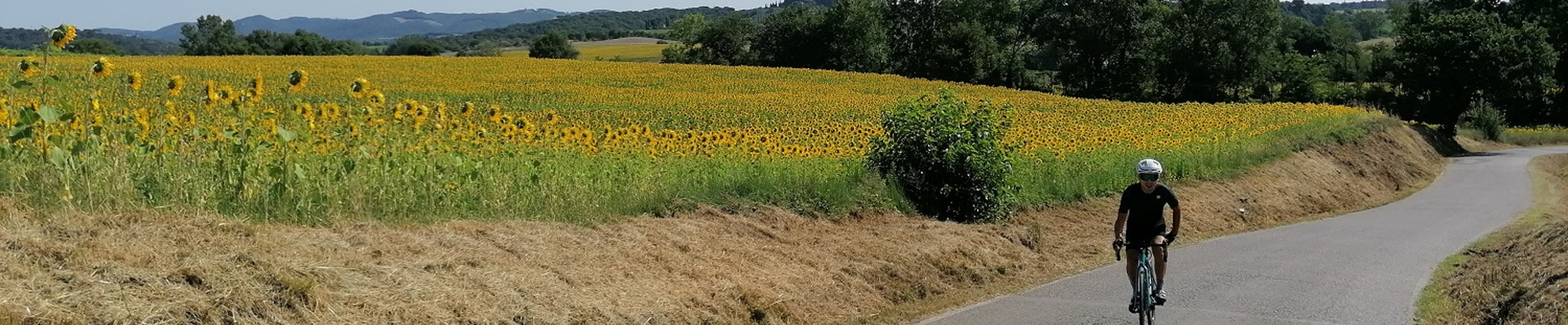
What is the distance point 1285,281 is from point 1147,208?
425 cm

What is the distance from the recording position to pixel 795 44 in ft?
280

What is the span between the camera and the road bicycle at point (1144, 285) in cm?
984

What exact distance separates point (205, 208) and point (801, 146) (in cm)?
1209

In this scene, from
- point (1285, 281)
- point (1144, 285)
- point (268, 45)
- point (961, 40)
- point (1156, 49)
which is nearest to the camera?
point (1144, 285)

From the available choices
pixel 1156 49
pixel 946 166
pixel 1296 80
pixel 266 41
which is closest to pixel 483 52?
pixel 266 41

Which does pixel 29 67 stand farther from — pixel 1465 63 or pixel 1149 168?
pixel 1465 63

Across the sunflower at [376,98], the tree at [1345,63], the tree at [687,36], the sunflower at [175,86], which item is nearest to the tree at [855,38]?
the tree at [687,36]

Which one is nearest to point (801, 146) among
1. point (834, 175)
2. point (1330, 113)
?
point (834, 175)

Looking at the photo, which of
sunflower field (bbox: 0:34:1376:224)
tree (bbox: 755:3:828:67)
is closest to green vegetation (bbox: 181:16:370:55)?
tree (bbox: 755:3:828:67)

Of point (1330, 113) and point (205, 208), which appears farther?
point (1330, 113)

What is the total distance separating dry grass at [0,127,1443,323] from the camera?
6.27m

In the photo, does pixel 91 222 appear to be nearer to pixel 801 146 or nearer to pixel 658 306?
pixel 658 306

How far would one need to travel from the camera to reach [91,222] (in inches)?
272

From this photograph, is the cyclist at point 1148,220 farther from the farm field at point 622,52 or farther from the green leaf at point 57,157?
the farm field at point 622,52
